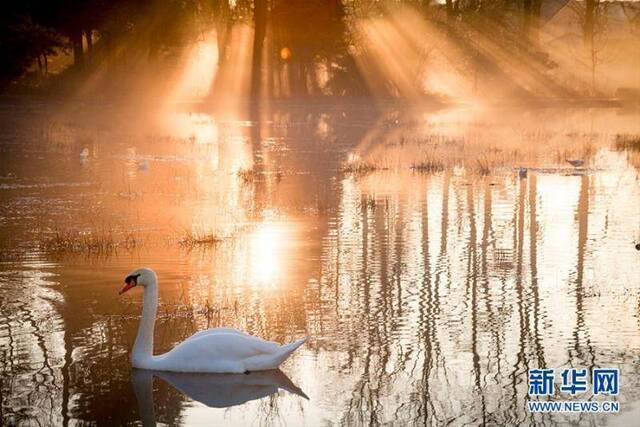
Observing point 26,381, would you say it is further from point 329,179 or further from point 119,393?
point 329,179

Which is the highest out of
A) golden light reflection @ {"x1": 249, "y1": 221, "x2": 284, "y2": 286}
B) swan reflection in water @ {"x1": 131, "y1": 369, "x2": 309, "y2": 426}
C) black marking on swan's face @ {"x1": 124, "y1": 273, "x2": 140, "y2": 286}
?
black marking on swan's face @ {"x1": 124, "y1": 273, "x2": 140, "y2": 286}

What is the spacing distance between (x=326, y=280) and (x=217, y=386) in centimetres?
438

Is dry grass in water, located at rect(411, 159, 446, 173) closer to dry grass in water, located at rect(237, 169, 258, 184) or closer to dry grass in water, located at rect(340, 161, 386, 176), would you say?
dry grass in water, located at rect(340, 161, 386, 176)

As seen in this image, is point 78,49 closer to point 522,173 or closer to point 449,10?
point 449,10

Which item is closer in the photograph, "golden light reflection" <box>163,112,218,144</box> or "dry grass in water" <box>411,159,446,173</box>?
"dry grass in water" <box>411,159,446,173</box>

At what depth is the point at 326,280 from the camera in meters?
14.0

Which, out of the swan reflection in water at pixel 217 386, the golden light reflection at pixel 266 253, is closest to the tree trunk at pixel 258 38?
the golden light reflection at pixel 266 253

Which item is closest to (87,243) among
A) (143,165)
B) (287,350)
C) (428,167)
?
(287,350)

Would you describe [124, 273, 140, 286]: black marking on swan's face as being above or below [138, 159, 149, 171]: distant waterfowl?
below

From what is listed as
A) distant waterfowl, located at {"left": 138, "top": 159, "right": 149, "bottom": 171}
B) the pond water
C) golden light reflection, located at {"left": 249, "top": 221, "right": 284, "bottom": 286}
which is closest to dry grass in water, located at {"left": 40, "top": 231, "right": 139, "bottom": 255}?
the pond water

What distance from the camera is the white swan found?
9828 mm

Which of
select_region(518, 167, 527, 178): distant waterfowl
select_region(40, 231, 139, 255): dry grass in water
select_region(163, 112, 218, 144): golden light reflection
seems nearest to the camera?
select_region(40, 231, 139, 255): dry grass in water

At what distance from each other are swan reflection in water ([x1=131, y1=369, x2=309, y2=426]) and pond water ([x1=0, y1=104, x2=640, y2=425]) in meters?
0.02

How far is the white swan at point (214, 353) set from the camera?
32.2 feet
